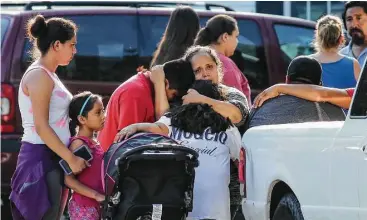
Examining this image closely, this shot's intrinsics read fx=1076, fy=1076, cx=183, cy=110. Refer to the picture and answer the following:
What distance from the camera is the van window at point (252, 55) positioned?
1106cm

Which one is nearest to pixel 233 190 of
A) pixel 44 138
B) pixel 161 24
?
pixel 44 138

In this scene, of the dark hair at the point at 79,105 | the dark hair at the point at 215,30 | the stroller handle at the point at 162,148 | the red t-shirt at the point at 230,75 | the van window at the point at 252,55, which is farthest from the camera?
the van window at the point at 252,55

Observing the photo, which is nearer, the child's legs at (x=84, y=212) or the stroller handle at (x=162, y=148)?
the stroller handle at (x=162, y=148)

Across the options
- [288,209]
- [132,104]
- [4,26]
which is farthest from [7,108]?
[288,209]

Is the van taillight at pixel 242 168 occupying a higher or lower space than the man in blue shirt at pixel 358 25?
lower

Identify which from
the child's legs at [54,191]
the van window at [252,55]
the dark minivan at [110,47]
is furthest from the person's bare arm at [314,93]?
the van window at [252,55]

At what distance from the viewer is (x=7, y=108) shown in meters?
10.1

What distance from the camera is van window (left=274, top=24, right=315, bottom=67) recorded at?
11.3m

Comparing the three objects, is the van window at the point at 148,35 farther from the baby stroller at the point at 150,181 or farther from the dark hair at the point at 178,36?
the baby stroller at the point at 150,181

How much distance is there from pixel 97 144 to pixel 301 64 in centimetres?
155

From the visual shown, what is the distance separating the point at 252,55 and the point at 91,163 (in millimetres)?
4133

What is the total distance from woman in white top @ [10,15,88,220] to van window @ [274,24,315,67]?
13.9ft

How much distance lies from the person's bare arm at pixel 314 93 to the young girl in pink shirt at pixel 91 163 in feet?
4.10

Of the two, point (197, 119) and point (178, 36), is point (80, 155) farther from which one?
point (178, 36)
